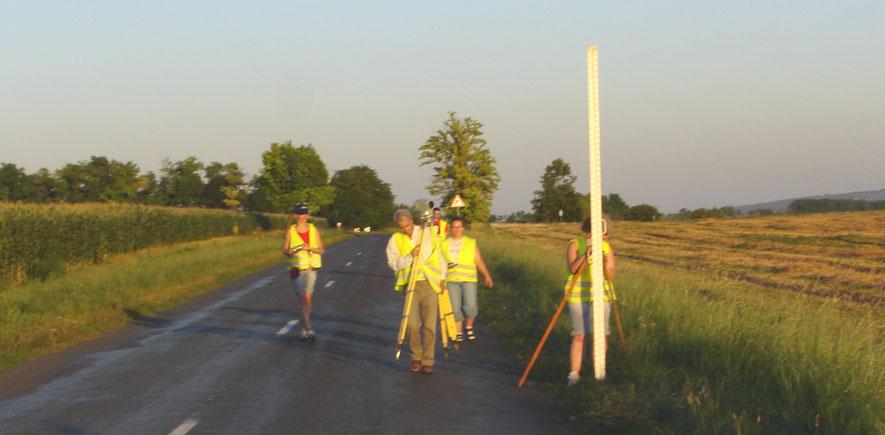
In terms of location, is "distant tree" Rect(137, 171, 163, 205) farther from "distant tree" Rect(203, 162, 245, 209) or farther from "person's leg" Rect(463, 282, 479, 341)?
"person's leg" Rect(463, 282, 479, 341)

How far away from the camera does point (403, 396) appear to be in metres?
9.27

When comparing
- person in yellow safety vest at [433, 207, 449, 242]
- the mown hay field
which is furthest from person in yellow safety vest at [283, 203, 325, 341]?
the mown hay field

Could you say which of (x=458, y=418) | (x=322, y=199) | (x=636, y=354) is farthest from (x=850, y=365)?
(x=322, y=199)

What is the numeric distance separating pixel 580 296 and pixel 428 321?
206 centimetres

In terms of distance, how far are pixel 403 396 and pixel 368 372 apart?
1.56m

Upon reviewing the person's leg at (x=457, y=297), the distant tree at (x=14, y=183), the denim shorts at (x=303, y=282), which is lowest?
the person's leg at (x=457, y=297)

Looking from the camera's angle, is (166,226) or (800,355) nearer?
(800,355)

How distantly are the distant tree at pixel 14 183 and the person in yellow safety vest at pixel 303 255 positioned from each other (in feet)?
264

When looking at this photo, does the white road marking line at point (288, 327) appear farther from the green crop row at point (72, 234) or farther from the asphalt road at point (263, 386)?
the green crop row at point (72, 234)

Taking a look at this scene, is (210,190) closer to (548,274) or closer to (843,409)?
(548,274)

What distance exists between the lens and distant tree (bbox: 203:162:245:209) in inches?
5404

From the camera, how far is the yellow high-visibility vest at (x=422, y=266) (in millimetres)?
10797

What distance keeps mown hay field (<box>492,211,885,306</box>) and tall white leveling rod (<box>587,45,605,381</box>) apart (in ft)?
1.92

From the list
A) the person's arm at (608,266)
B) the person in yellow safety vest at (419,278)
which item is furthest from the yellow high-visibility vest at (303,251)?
the person's arm at (608,266)
